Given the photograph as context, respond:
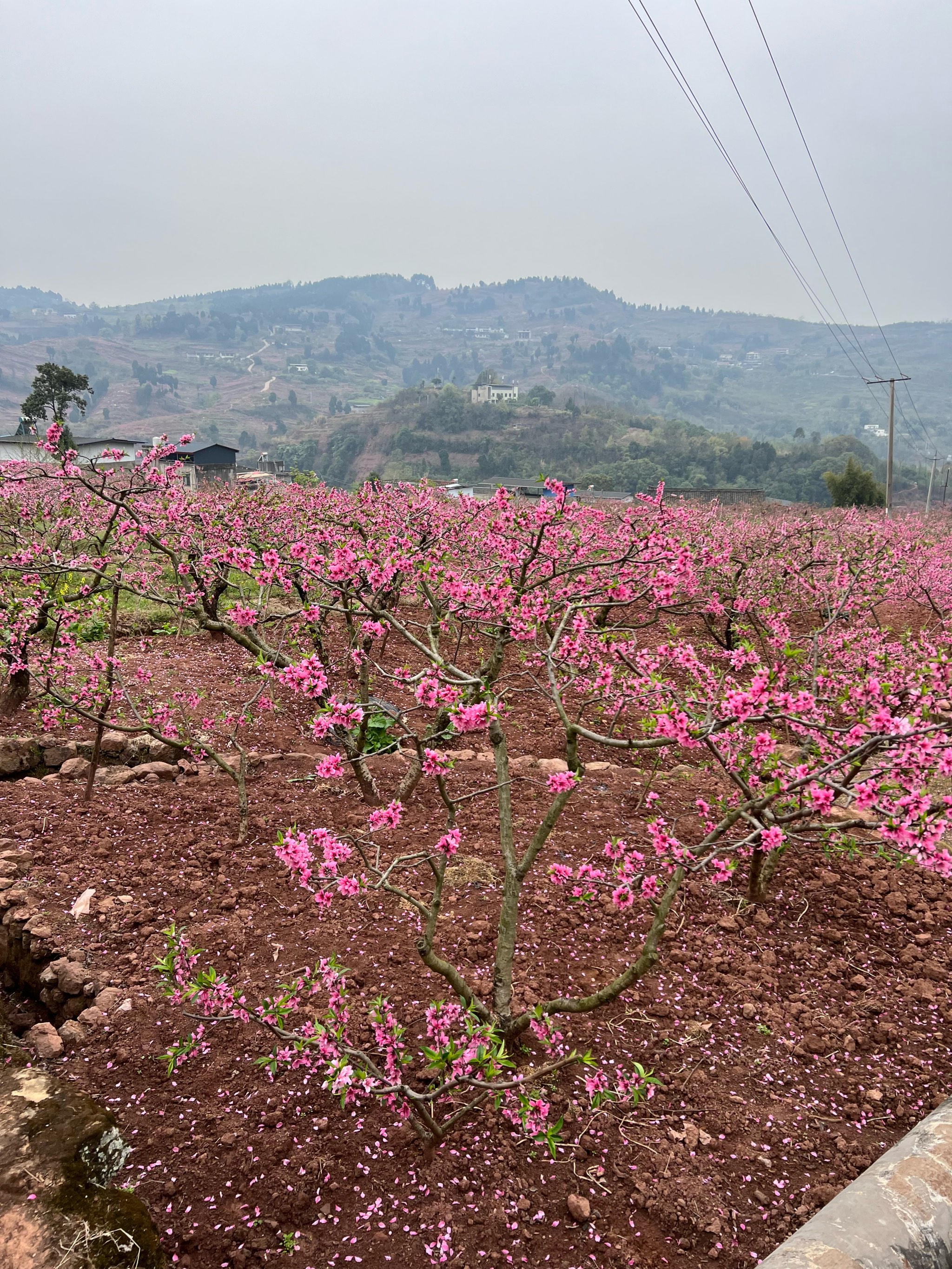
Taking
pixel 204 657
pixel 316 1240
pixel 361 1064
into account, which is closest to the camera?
pixel 316 1240

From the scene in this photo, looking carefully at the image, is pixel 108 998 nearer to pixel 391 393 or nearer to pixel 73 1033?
pixel 73 1033

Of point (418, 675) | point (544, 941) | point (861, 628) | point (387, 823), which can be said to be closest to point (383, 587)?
point (418, 675)

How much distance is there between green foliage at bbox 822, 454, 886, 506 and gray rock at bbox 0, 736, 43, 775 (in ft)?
104

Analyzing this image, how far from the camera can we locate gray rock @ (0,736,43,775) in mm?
6004

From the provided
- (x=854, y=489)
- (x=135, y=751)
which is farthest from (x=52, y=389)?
(x=854, y=489)

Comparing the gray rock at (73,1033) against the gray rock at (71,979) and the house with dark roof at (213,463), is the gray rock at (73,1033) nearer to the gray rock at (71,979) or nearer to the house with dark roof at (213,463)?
the gray rock at (71,979)

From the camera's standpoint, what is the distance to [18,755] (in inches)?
238

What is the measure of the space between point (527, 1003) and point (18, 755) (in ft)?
16.5

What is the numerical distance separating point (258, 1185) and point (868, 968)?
3.35m

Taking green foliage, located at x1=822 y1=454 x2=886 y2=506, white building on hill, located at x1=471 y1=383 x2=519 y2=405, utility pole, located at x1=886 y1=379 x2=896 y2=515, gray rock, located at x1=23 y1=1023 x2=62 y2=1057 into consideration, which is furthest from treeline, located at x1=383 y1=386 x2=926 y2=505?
gray rock, located at x1=23 y1=1023 x2=62 y2=1057

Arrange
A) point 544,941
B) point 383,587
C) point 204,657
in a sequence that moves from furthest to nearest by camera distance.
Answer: point 204,657
point 383,587
point 544,941

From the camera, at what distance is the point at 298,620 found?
24.1 feet

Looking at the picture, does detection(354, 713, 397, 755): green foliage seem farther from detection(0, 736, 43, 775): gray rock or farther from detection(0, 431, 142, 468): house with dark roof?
detection(0, 431, 142, 468): house with dark roof

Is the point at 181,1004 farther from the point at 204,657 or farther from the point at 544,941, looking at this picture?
the point at 204,657
